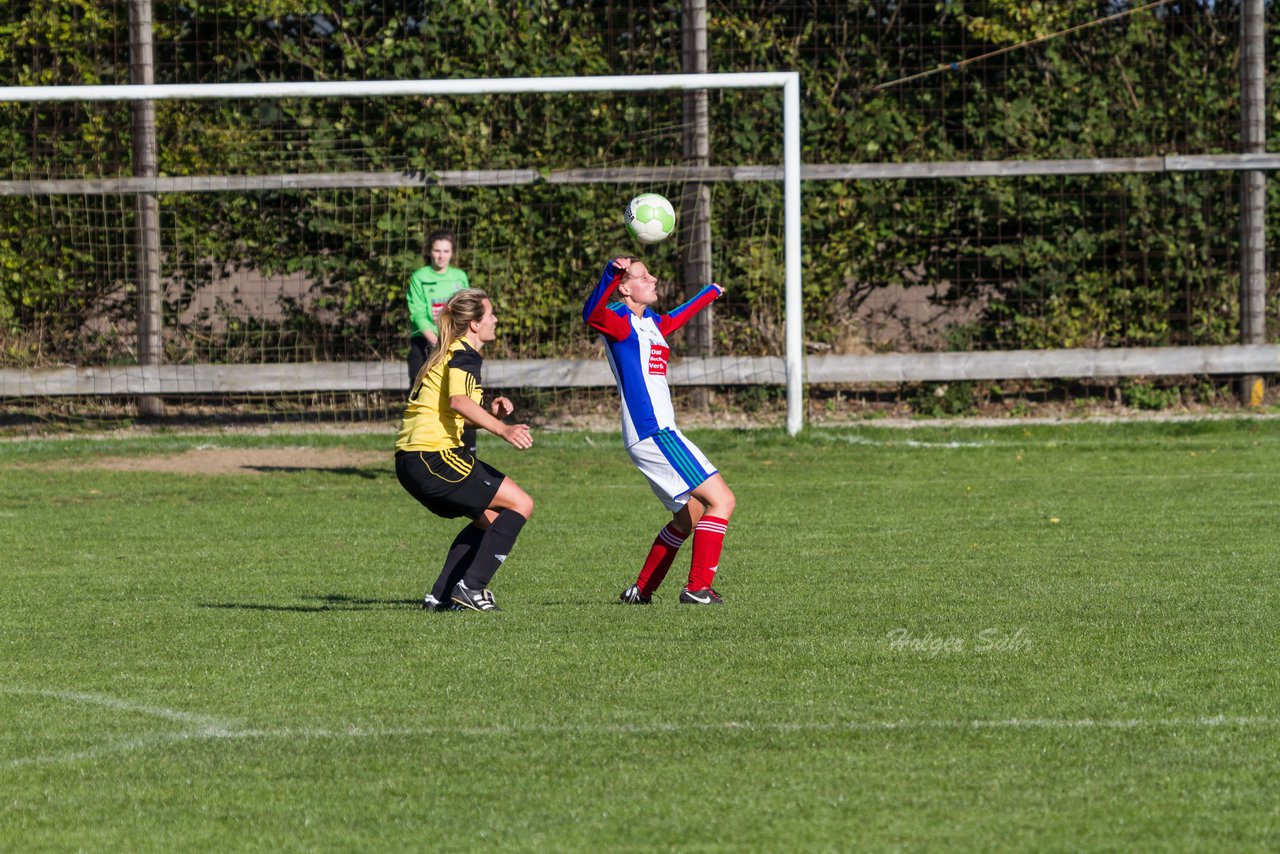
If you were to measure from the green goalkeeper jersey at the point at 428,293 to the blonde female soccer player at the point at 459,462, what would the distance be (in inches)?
200

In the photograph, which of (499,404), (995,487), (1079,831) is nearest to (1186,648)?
(1079,831)

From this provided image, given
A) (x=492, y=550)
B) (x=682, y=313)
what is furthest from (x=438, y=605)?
(x=682, y=313)

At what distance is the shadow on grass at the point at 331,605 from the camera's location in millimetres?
8148

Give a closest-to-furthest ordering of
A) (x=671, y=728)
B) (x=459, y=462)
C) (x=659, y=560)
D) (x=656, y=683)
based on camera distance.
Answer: (x=671, y=728), (x=656, y=683), (x=459, y=462), (x=659, y=560)

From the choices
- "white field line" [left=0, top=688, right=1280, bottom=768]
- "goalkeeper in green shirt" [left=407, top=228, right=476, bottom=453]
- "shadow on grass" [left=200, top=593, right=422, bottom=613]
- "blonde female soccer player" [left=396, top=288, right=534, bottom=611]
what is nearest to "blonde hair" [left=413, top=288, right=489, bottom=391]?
"blonde female soccer player" [left=396, top=288, right=534, bottom=611]

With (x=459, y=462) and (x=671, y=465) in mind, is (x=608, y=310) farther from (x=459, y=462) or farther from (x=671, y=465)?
(x=459, y=462)

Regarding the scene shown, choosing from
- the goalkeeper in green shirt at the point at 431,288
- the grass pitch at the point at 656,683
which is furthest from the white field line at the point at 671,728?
the goalkeeper in green shirt at the point at 431,288

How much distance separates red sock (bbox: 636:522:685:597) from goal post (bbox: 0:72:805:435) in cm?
728

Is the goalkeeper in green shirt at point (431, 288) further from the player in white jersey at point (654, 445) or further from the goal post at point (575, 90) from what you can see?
the player in white jersey at point (654, 445)

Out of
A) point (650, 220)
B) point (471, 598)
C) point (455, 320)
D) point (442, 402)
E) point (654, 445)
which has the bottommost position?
point (471, 598)

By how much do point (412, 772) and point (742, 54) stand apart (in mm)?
13970

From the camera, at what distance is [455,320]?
316 inches

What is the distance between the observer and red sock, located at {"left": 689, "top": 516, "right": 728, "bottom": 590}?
8.17 meters

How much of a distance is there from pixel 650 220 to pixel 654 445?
1.80 metres
